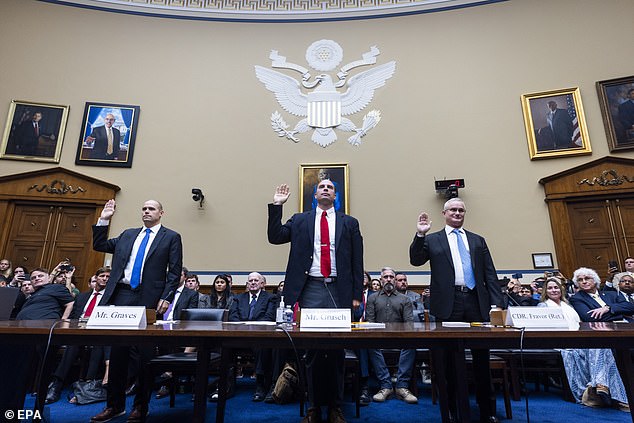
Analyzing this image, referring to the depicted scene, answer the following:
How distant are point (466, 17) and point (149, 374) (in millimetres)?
8038

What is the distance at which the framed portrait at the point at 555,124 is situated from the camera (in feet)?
21.4

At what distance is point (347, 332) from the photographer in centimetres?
161

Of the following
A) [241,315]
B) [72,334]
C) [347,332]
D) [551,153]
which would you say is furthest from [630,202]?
[72,334]

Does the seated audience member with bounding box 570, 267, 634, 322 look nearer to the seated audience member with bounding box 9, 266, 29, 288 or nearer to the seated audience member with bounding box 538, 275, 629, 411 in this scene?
the seated audience member with bounding box 538, 275, 629, 411

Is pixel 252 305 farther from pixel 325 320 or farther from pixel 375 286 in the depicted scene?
pixel 325 320

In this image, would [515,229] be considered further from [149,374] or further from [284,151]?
[149,374]

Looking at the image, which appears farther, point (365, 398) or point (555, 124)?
point (555, 124)

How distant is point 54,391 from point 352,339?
3207mm

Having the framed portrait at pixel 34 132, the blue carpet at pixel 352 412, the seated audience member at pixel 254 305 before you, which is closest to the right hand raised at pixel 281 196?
the blue carpet at pixel 352 412

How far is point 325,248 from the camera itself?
2.46 m

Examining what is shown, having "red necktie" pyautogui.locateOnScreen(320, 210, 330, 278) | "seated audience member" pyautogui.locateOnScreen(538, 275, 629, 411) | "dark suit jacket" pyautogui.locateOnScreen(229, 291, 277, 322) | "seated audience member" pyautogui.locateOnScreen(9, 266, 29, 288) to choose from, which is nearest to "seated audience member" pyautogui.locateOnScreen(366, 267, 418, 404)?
"dark suit jacket" pyautogui.locateOnScreen(229, 291, 277, 322)

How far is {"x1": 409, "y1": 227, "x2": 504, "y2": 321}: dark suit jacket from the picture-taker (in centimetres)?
243

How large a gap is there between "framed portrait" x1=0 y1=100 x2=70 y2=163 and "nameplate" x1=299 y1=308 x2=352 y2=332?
273 inches

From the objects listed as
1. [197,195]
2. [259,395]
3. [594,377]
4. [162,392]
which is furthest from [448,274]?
[197,195]
